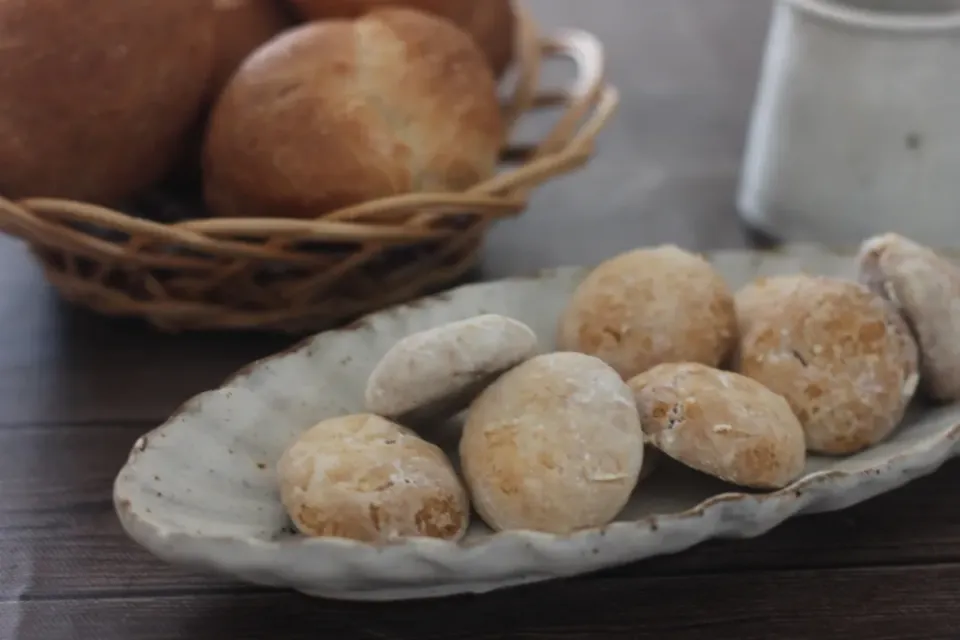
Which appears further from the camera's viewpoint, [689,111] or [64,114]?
[689,111]

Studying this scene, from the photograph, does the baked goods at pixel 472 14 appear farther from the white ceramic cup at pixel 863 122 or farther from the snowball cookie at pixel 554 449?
the snowball cookie at pixel 554 449

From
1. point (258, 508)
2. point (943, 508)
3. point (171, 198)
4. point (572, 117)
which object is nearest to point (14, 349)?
point (171, 198)

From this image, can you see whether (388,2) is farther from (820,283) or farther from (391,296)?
(820,283)

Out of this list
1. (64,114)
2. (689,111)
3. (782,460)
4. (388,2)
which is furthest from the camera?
(689,111)

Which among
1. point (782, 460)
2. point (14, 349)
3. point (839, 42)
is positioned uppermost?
point (839, 42)

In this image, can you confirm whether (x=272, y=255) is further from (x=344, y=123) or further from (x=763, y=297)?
(x=763, y=297)

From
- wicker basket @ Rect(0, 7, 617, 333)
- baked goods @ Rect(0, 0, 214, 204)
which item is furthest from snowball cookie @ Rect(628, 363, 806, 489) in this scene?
baked goods @ Rect(0, 0, 214, 204)

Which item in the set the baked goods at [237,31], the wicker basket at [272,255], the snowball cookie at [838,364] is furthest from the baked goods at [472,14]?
the snowball cookie at [838,364]
